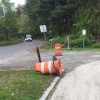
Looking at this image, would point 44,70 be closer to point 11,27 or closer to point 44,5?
point 44,5

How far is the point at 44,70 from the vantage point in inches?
565

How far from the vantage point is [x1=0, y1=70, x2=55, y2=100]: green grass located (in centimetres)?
999

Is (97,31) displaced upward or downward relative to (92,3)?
downward

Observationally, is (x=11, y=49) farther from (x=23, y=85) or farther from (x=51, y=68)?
(x=23, y=85)

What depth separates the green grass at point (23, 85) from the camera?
32.8 ft

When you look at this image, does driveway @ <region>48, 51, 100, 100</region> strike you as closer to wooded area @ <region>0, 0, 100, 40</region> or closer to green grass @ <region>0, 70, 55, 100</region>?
green grass @ <region>0, 70, 55, 100</region>

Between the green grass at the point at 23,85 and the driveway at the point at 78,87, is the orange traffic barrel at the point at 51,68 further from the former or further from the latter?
the driveway at the point at 78,87

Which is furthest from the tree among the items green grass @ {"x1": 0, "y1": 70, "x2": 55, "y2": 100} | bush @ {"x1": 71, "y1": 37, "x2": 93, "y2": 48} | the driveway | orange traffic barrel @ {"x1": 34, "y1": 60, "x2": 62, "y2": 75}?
the driveway

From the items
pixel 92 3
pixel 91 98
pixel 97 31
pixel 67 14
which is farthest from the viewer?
pixel 67 14

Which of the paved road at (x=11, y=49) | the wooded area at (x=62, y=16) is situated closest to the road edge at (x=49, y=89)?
the paved road at (x=11, y=49)

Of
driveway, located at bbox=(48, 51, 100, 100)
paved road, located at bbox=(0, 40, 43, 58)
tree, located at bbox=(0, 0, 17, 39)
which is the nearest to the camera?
driveway, located at bbox=(48, 51, 100, 100)

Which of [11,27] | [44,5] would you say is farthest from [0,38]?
[44,5]

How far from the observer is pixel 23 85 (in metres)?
11.7

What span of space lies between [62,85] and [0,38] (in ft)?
218
